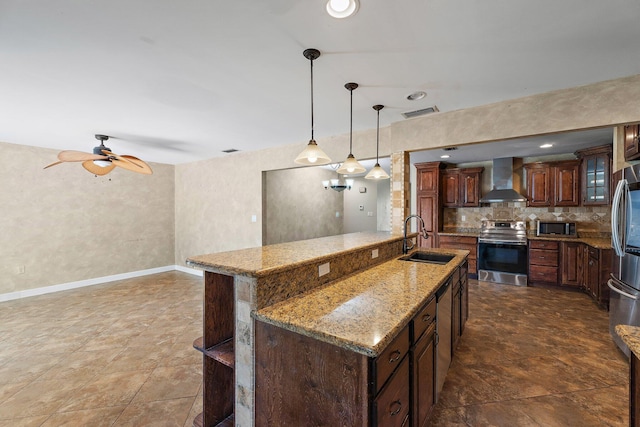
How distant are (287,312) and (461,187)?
5457mm

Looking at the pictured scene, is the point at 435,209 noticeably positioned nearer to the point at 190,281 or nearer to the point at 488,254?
the point at 488,254

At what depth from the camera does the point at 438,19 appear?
63.2 inches

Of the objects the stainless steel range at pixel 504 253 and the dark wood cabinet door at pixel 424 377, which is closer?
the dark wood cabinet door at pixel 424 377

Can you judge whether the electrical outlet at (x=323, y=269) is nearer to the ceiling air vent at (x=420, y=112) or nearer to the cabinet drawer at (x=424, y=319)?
the cabinet drawer at (x=424, y=319)

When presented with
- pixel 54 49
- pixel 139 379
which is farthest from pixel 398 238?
pixel 54 49

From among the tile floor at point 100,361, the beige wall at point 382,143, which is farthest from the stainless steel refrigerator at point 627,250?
the tile floor at point 100,361

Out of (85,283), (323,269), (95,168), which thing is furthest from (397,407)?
(85,283)

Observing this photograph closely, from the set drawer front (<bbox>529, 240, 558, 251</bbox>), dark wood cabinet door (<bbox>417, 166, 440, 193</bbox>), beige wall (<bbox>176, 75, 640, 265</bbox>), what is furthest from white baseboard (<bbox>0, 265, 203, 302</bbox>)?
drawer front (<bbox>529, 240, 558, 251</bbox>)

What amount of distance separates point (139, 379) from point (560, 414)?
10.4 ft

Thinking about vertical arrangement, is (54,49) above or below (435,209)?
above

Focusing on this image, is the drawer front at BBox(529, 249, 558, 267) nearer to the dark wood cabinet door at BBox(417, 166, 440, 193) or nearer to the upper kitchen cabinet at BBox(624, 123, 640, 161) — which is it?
the dark wood cabinet door at BBox(417, 166, 440, 193)

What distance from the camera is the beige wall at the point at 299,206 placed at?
5.31 meters

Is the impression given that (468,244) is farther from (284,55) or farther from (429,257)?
(284,55)

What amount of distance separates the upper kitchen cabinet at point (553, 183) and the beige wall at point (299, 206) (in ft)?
13.6
